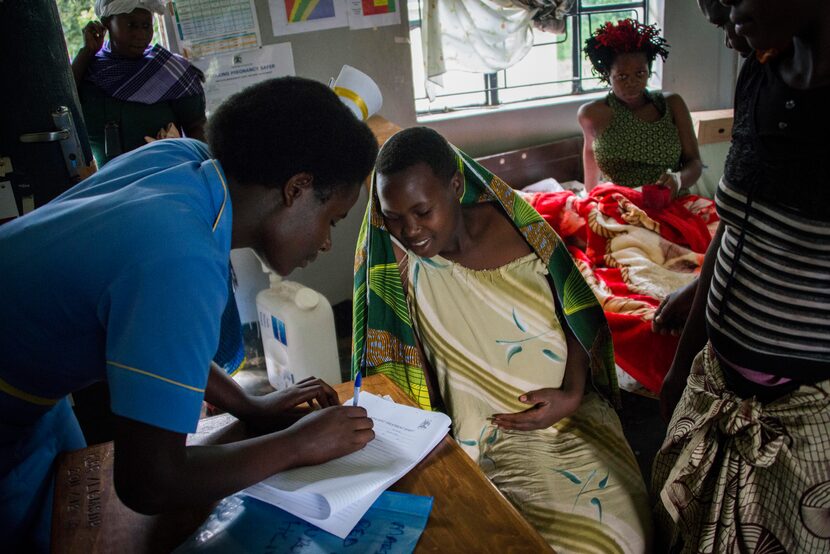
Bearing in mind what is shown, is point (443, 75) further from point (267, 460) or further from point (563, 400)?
point (267, 460)

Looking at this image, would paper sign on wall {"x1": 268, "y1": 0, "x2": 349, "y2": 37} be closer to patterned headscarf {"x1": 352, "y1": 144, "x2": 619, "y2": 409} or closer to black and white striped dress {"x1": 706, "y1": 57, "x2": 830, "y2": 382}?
patterned headscarf {"x1": 352, "y1": 144, "x2": 619, "y2": 409}

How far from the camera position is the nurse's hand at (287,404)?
1310mm

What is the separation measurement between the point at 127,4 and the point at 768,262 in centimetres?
257

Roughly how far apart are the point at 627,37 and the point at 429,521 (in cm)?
303

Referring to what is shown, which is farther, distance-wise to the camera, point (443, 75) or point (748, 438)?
point (443, 75)

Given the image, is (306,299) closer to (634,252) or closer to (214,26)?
(634,252)

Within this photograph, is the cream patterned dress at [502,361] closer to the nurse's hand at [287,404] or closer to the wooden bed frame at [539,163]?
the nurse's hand at [287,404]

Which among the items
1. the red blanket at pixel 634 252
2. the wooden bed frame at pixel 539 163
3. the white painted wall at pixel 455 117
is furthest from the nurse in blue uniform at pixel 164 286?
the wooden bed frame at pixel 539 163

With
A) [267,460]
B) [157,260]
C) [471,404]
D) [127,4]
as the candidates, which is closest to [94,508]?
[267,460]

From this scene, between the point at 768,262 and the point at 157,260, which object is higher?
the point at 157,260

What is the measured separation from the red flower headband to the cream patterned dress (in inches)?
82.3

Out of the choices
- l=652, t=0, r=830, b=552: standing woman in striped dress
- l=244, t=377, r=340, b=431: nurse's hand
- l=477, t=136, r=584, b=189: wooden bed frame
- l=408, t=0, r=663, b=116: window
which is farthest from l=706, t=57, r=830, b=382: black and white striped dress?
l=408, t=0, r=663, b=116: window

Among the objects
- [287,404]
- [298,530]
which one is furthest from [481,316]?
[298,530]

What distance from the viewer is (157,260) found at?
816 mm
